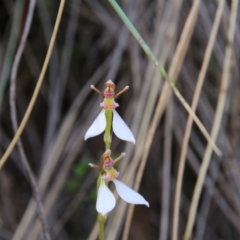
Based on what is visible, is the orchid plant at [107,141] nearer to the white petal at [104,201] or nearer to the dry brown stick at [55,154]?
the white petal at [104,201]

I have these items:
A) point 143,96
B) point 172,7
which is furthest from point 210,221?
point 172,7

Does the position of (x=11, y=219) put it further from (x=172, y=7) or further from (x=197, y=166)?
(x=172, y=7)

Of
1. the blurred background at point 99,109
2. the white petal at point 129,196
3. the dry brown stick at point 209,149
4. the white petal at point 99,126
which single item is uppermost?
the blurred background at point 99,109

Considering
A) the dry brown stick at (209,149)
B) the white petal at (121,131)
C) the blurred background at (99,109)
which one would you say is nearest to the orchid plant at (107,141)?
the white petal at (121,131)

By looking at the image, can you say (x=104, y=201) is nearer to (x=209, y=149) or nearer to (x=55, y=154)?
(x=209, y=149)

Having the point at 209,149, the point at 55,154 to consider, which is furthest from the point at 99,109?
the point at 209,149

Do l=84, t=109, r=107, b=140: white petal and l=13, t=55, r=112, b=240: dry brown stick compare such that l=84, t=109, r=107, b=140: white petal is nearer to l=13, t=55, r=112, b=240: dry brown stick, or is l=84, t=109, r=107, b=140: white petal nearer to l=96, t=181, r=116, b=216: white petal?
l=96, t=181, r=116, b=216: white petal

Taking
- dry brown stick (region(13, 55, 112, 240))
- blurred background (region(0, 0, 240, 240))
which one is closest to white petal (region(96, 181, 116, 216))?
blurred background (region(0, 0, 240, 240))
